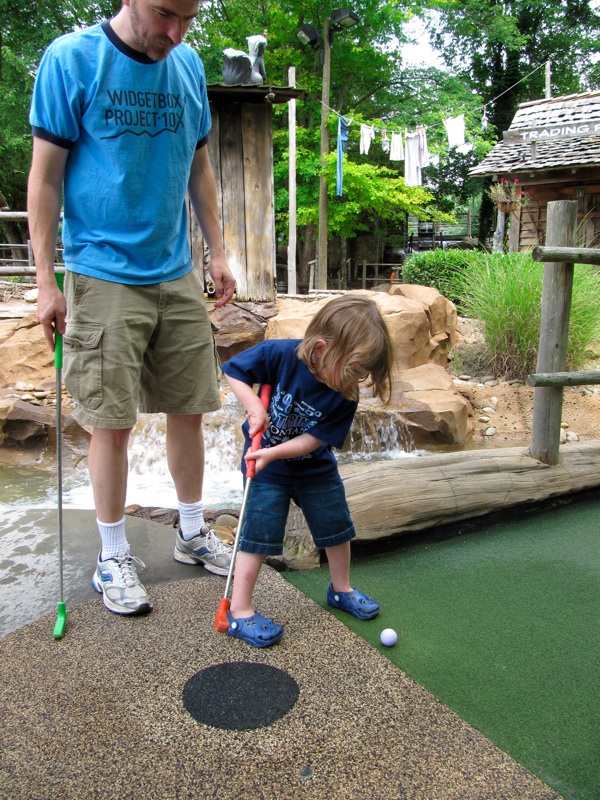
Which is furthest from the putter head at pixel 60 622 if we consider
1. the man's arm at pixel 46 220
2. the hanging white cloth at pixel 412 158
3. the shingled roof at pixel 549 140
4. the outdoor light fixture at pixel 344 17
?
the outdoor light fixture at pixel 344 17

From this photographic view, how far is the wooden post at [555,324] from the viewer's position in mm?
3146

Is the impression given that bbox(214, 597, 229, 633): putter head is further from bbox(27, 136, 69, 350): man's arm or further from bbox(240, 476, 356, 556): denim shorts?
bbox(27, 136, 69, 350): man's arm

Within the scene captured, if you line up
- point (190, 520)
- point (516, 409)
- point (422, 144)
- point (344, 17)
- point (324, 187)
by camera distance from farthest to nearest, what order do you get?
point (324, 187), point (344, 17), point (422, 144), point (516, 409), point (190, 520)

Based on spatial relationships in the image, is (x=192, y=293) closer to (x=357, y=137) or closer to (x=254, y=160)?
(x=254, y=160)

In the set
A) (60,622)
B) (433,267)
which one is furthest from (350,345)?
(433,267)

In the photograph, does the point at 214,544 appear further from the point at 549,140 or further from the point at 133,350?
the point at 549,140

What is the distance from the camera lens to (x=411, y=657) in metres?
1.79

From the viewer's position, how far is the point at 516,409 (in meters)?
5.79

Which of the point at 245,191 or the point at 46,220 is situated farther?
the point at 245,191

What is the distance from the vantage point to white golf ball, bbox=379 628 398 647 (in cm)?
183

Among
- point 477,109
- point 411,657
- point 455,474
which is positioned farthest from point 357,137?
point 411,657

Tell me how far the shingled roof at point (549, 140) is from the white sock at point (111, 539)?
1148cm

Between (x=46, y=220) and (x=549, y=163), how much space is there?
13.0 meters

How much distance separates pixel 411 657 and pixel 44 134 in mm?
1778
